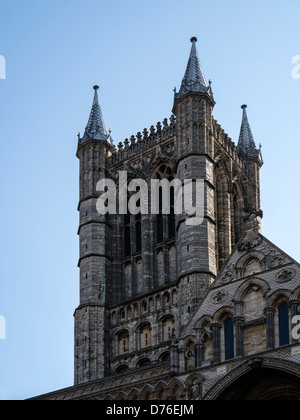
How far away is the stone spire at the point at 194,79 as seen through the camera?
64.9m

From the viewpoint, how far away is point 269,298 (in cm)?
4025

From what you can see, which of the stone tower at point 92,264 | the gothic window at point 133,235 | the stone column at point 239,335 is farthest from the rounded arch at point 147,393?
the gothic window at point 133,235

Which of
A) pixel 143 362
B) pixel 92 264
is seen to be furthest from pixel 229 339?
pixel 92 264

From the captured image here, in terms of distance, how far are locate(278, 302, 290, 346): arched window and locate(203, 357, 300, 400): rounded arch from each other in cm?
117

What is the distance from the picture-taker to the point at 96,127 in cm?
7000

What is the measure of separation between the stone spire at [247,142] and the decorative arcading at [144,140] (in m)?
7.30

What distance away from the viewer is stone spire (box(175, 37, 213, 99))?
6488 cm

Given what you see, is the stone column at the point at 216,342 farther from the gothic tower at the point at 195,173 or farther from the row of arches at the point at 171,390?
the gothic tower at the point at 195,173

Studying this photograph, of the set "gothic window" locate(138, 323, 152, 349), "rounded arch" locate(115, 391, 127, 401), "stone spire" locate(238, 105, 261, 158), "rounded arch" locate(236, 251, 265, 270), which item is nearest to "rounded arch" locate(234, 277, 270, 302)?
Result: "rounded arch" locate(236, 251, 265, 270)

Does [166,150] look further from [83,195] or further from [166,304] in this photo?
[166,304]

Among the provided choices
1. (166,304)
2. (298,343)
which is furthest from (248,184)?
(298,343)

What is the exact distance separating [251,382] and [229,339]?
7.03ft

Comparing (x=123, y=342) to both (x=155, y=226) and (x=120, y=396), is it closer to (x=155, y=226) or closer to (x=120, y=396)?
(x=155, y=226)

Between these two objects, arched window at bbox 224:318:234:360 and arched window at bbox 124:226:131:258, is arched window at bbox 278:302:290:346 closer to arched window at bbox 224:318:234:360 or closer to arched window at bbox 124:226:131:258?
arched window at bbox 224:318:234:360
